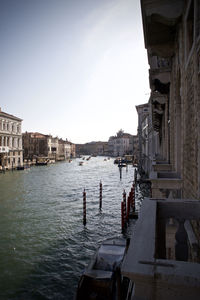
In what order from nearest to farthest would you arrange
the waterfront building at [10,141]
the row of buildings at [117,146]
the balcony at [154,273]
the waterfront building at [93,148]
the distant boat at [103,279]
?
the balcony at [154,273] < the distant boat at [103,279] < the waterfront building at [10,141] < the row of buildings at [117,146] < the waterfront building at [93,148]

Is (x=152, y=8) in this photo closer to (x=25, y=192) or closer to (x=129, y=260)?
(x=129, y=260)

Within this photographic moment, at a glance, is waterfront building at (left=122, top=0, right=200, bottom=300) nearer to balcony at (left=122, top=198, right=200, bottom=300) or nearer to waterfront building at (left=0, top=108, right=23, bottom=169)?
balcony at (left=122, top=198, right=200, bottom=300)

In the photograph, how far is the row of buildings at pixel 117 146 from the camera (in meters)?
98.9

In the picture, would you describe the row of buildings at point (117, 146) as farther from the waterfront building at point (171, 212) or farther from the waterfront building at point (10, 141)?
the waterfront building at point (171, 212)

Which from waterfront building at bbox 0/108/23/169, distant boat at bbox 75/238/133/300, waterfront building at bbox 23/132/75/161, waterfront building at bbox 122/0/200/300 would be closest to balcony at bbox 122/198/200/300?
waterfront building at bbox 122/0/200/300

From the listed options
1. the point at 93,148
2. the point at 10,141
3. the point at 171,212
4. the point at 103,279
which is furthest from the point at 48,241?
the point at 93,148

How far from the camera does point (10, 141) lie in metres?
43.9

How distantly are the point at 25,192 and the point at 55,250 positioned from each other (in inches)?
514

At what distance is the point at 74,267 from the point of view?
25.1 ft

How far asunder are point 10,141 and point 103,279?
4345cm

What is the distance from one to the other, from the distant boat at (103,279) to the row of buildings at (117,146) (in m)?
75.0

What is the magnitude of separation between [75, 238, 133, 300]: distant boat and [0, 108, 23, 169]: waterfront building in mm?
37709

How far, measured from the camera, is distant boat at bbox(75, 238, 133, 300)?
5.29m

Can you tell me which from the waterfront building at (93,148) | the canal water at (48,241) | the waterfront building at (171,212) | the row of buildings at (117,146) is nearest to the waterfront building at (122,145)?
the row of buildings at (117,146)
